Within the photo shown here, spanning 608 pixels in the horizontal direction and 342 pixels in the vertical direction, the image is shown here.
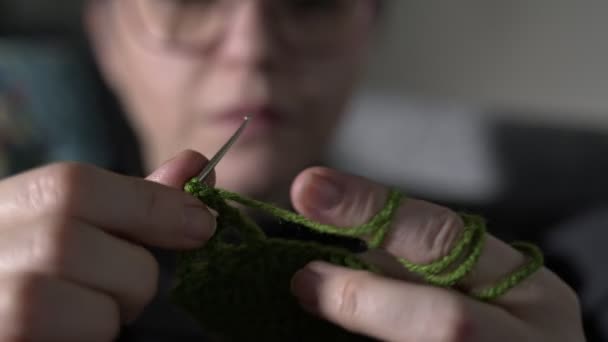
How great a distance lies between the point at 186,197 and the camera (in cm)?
38

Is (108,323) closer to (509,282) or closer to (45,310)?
(45,310)

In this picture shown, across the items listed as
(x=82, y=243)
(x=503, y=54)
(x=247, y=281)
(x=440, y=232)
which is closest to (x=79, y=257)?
(x=82, y=243)

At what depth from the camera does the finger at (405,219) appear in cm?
39

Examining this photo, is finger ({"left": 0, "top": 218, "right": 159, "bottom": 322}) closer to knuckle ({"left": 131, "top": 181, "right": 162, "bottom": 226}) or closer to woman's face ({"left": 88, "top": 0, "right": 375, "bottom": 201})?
knuckle ({"left": 131, "top": 181, "right": 162, "bottom": 226})

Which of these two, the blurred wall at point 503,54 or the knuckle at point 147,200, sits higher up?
the blurred wall at point 503,54

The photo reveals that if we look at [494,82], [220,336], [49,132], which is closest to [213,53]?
[220,336]

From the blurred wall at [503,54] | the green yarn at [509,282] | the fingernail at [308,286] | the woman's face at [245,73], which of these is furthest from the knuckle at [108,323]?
the blurred wall at [503,54]

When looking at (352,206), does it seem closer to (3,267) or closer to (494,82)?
(3,267)

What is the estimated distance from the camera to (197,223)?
384mm

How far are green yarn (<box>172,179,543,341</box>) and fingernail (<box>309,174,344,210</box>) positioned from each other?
0.06ft

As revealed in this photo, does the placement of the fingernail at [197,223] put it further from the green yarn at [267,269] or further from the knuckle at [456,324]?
the knuckle at [456,324]

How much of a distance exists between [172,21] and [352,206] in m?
0.53

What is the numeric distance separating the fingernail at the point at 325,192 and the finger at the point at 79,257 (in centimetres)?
12

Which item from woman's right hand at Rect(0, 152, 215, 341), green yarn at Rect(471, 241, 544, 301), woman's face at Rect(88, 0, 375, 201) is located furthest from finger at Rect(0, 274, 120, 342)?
woman's face at Rect(88, 0, 375, 201)
